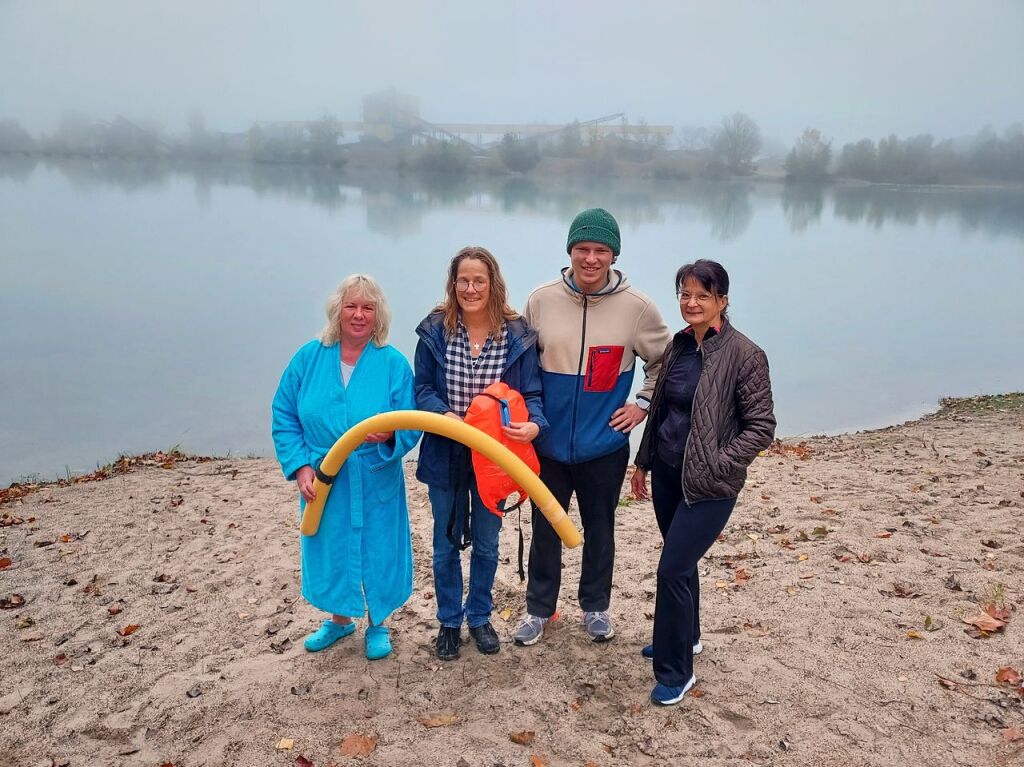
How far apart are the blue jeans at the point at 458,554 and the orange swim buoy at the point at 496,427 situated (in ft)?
0.61

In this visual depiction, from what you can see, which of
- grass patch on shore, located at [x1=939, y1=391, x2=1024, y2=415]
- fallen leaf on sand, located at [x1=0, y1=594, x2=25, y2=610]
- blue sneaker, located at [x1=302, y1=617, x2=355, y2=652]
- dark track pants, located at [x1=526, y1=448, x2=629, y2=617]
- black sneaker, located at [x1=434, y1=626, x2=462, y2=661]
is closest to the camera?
dark track pants, located at [x1=526, y1=448, x2=629, y2=617]

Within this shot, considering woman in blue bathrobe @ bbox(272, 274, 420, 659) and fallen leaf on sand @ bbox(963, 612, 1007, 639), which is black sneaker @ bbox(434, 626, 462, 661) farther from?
fallen leaf on sand @ bbox(963, 612, 1007, 639)

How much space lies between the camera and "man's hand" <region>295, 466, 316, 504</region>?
11.7 feet

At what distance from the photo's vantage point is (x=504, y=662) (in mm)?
3951

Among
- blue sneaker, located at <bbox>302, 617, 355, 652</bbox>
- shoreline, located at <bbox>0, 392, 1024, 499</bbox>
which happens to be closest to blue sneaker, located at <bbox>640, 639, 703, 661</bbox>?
blue sneaker, located at <bbox>302, 617, 355, 652</bbox>

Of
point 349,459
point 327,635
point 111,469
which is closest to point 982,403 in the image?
point 327,635

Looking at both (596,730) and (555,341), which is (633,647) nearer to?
(596,730)

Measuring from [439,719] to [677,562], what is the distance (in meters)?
1.44

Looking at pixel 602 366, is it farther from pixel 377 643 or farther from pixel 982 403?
pixel 982 403

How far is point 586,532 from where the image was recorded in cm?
394

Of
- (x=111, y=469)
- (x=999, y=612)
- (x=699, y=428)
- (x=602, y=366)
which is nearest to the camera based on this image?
(x=699, y=428)

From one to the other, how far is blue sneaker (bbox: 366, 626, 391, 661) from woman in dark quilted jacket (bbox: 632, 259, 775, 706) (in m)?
1.58

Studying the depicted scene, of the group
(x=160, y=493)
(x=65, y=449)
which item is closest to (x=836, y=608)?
(x=160, y=493)

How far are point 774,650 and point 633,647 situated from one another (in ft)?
2.68
